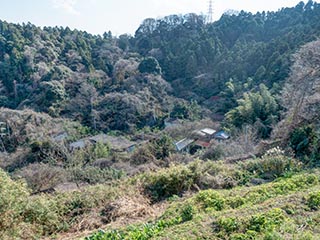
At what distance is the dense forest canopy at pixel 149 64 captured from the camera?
84.5 feet

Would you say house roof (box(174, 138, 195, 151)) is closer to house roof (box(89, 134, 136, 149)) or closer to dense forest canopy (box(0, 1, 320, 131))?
house roof (box(89, 134, 136, 149))

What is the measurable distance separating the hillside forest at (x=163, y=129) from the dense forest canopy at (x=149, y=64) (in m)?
0.14

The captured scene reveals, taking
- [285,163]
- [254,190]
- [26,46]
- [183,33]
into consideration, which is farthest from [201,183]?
[183,33]

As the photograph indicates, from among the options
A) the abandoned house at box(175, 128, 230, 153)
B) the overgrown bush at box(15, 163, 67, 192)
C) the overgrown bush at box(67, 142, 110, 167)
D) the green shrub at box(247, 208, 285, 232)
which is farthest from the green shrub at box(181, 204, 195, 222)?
the abandoned house at box(175, 128, 230, 153)

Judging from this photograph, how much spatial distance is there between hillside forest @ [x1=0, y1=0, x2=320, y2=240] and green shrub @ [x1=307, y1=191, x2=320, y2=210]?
2 cm

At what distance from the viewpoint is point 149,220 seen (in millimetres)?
5480

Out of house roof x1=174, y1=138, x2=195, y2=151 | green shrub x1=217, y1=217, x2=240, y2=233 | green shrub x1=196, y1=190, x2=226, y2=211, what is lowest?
house roof x1=174, y1=138, x2=195, y2=151

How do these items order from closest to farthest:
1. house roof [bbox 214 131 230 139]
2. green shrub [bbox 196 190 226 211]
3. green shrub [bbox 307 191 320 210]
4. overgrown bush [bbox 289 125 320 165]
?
green shrub [bbox 307 191 320 210] < green shrub [bbox 196 190 226 211] < overgrown bush [bbox 289 125 320 165] < house roof [bbox 214 131 230 139]

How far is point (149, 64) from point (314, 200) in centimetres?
2737

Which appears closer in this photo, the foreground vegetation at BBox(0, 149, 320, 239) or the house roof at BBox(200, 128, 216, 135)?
the foreground vegetation at BBox(0, 149, 320, 239)

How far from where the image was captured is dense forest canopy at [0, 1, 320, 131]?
84.5ft

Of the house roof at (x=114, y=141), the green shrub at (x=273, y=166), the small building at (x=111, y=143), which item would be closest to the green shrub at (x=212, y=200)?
the green shrub at (x=273, y=166)

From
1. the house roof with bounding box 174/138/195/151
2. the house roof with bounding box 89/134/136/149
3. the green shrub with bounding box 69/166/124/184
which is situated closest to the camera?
the green shrub with bounding box 69/166/124/184

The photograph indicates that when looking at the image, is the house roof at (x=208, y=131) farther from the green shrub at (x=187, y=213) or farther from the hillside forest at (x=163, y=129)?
the green shrub at (x=187, y=213)
